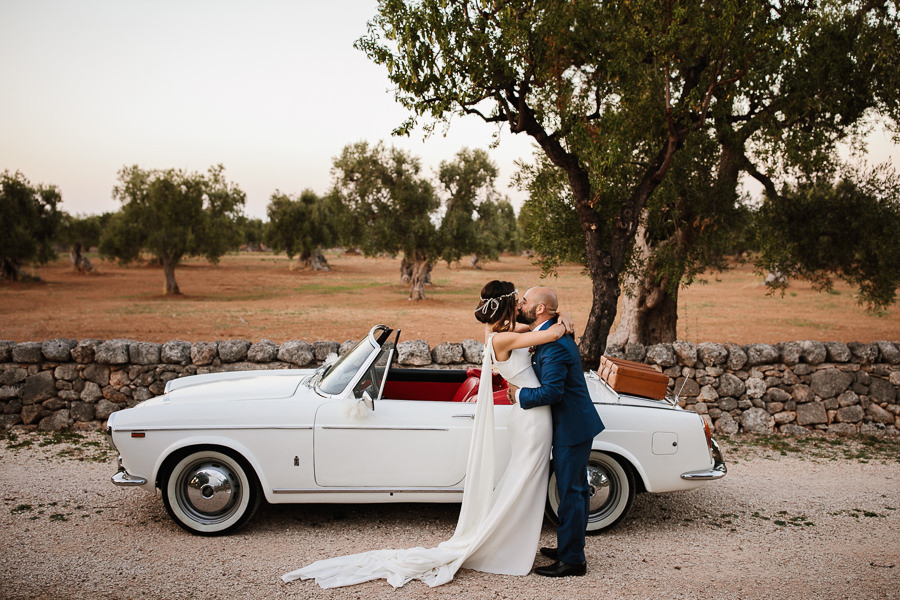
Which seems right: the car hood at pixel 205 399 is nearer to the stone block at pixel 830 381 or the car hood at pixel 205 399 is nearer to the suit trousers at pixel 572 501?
the suit trousers at pixel 572 501

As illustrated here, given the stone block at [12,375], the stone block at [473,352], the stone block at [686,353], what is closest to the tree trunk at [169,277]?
the stone block at [12,375]

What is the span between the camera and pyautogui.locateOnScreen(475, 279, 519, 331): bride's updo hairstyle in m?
4.14

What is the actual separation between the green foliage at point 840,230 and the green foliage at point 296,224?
39.1m

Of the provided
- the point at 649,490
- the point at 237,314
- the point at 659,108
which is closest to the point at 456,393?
the point at 649,490

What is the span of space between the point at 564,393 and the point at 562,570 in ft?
3.80

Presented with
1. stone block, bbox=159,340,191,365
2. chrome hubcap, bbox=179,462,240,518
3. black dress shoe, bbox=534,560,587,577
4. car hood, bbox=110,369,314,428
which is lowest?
black dress shoe, bbox=534,560,587,577

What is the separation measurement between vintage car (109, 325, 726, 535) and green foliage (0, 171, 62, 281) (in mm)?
34160

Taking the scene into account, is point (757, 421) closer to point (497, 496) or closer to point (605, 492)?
point (605, 492)

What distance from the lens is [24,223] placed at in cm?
3284

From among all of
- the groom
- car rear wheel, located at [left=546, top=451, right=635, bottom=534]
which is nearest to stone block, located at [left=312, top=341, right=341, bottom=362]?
car rear wheel, located at [left=546, top=451, right=635, bottom=534]

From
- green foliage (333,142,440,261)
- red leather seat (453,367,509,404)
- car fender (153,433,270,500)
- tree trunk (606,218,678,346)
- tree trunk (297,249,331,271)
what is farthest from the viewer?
tree trunk (297,249,331,271)

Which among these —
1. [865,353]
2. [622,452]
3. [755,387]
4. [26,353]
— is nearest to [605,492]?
[622,452]

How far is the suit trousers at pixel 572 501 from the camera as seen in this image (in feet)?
13.3

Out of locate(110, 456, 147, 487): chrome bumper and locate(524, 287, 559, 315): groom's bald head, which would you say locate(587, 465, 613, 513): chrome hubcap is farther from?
locate(110, 456, 147, 487): chrome bumper
